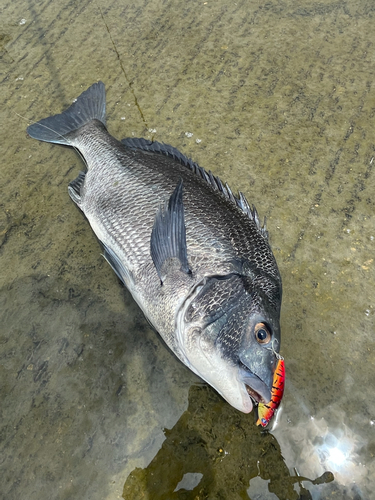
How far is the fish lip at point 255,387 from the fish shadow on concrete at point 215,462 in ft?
1.40

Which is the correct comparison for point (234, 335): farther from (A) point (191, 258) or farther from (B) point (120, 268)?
(B) point (120, 268)

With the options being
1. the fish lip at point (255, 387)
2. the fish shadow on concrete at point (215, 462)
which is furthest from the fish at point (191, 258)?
the fish shadow on concrete at point (215, 462)

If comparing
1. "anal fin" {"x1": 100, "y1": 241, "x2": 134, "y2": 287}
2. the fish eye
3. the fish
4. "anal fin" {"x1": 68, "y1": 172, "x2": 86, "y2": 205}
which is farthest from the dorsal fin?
"anal fin" {"x1": 100, "y1": 241, "x2": 134, "y2": 287}

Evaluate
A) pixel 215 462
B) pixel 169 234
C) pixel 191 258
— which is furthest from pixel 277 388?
pixel 169 234

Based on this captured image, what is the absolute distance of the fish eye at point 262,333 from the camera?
5.27 ft

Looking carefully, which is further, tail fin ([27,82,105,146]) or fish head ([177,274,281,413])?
tail fin ([27,82,105,146])

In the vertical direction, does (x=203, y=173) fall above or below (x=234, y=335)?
above

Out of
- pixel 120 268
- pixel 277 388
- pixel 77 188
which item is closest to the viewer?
pixel 277 388

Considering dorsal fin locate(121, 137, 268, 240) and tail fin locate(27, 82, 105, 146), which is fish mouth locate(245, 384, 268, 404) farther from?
tail fin locate(27, 82, 105, 146)

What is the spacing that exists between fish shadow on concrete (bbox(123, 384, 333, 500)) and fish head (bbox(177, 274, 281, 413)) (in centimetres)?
34

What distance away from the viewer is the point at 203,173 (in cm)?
235

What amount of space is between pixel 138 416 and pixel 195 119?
243 cm

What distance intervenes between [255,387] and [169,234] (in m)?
0.86

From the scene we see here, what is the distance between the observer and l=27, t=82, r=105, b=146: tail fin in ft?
9.53
